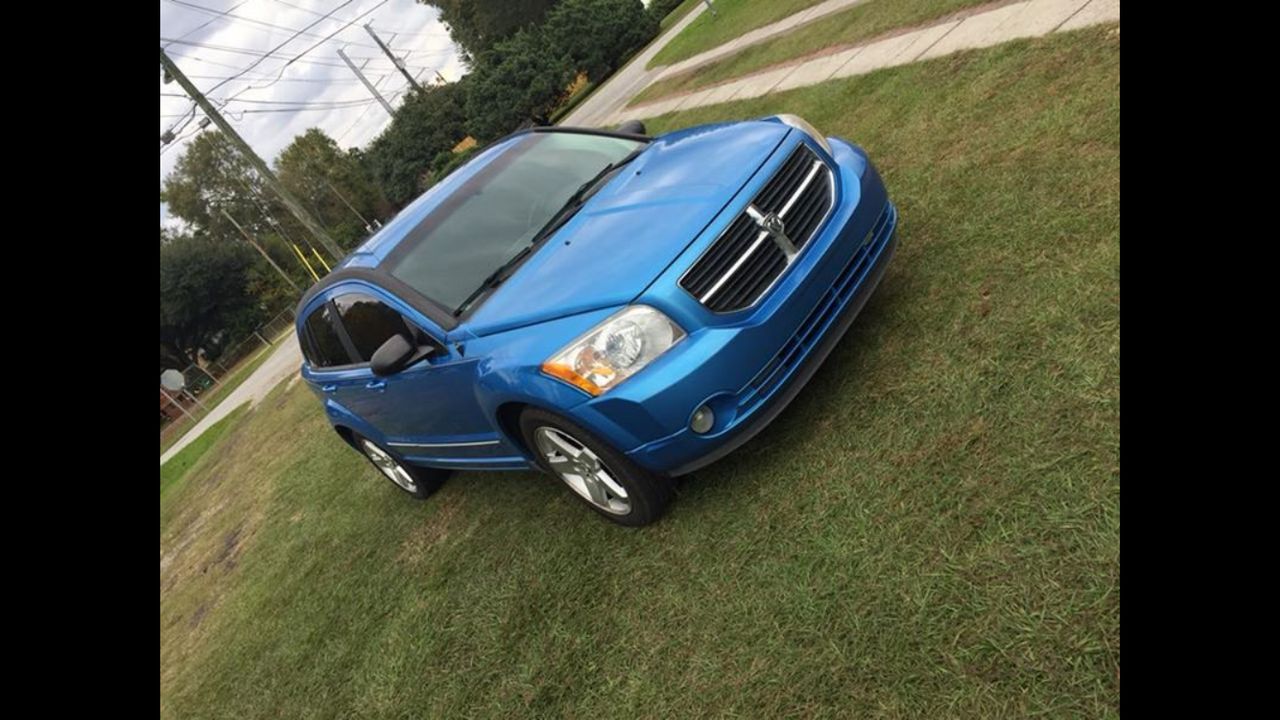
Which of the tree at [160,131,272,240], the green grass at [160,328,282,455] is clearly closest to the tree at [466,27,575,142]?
the green grass at [160,328,282,455]

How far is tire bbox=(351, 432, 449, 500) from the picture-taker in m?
4.67

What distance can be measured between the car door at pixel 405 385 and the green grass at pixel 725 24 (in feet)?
37.3

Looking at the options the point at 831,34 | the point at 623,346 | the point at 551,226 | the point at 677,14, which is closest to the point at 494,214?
the point at 551,226

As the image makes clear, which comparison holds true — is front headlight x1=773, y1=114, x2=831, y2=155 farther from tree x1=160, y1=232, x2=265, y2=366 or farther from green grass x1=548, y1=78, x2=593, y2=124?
tree x1=160, y1=232, x2=265, y2=366

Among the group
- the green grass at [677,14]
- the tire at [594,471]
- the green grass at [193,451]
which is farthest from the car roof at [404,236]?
the green grass at [677,14]

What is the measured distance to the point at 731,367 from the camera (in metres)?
2.67

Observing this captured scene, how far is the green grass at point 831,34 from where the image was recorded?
739 cm

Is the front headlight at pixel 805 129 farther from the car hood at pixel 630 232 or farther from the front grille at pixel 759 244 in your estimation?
the front grille at pixel 759 244

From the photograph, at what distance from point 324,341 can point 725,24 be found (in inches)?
626

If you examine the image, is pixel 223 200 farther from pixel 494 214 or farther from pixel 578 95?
pixel 494 214

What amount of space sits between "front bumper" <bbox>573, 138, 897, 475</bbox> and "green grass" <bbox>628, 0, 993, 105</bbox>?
5.38 metres

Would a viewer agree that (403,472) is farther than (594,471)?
Yes

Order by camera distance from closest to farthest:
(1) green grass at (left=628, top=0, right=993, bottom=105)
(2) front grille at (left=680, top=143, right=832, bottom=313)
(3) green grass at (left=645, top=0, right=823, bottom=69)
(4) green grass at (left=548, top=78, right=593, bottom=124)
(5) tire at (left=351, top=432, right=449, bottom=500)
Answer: (2) front grille at (left=680, top=143, right=832, bottom=313), (5) tire at (left=351, top=432, right=449, bottom=500), (1) green grass at (left=628, top=0, right=993, bottom=105), (3) green grass at (left=645, top=0, right=823, bottom=69), (4) green grass at (left=548, top=78, right=593, bottom=124)
